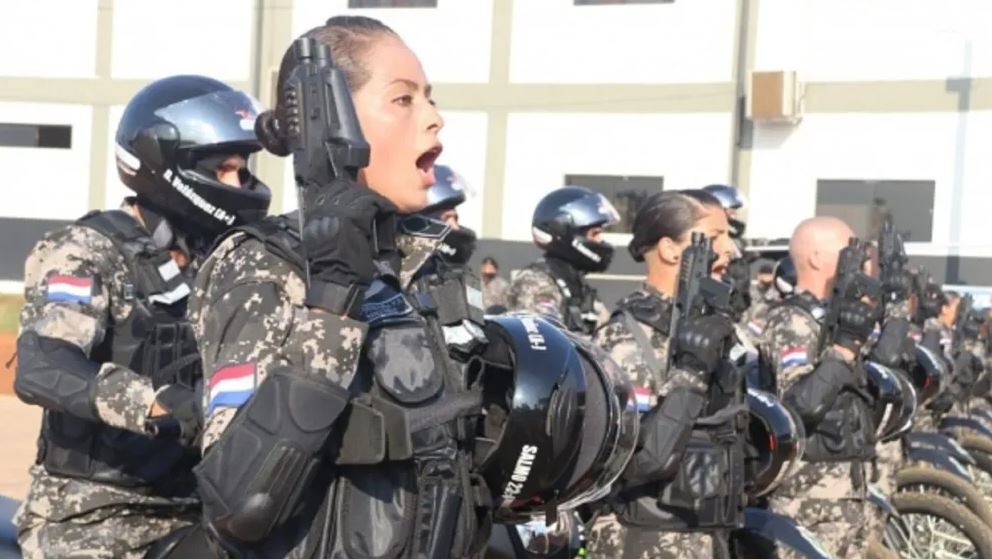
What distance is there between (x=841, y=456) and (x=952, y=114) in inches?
621

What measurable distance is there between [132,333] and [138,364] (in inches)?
3.4

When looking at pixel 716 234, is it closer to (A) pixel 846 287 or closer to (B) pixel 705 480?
(B) pixel 705 480

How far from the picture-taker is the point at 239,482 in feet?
7.86

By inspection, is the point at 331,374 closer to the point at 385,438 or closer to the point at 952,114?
the point at 385,438

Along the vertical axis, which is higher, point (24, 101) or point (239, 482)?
point (24, 101)

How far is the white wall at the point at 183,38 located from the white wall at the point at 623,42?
15.9 ft

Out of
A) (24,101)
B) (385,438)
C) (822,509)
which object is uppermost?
(24,101)

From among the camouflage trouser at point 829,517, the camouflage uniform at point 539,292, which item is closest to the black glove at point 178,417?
the camouflage trouser at point 829,517

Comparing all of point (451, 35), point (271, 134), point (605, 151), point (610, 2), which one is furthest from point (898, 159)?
point (271, 134)

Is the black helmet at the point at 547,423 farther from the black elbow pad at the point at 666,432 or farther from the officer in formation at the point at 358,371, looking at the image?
the black elbow pad at the point at 666,432

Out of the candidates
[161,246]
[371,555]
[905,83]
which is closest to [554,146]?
[905,83]

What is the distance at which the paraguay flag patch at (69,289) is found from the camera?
396cm

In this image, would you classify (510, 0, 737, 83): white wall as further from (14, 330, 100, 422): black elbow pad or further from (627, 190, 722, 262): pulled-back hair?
(14, 330, 100, 422): black elbow pad

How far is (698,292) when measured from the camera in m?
4.98
